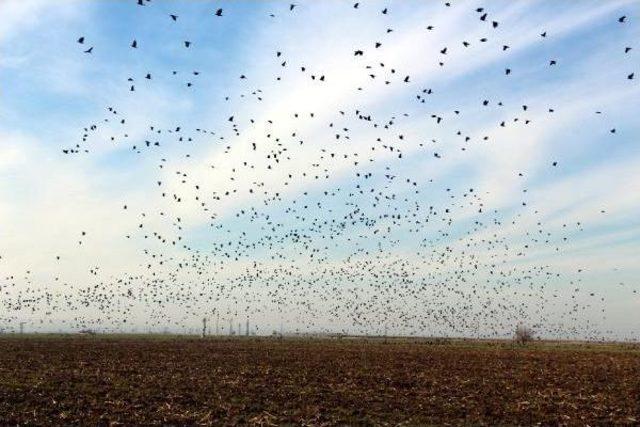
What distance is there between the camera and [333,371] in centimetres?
3891

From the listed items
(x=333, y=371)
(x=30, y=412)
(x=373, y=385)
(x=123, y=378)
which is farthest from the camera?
(x=333, y=371)

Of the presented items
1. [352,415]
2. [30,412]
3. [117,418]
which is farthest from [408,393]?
[30,412]

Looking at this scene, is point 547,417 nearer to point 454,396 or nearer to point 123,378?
point 454,396

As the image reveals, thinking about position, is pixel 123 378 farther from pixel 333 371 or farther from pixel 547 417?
pixel 547 417

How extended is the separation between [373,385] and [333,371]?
8.22m

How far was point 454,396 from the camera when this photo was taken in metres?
27.2

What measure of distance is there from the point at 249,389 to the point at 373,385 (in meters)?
6.68

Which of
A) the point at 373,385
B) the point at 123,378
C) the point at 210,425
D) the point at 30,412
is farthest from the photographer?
the point at 123,378

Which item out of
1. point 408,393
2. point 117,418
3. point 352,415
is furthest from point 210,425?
point 408,393

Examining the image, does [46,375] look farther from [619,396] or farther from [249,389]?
[619,396]

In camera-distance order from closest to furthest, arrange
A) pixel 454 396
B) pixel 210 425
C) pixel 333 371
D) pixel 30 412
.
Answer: pixel 210 425, pixel 30 412, pixel 454 396, pixel 333 371

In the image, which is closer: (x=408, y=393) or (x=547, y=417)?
(x=547, y=417)

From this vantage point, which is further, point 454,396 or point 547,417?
point 454,396

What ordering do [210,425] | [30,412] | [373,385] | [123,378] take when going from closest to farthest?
[210,425], [30,412], [373,385], [123,378]
